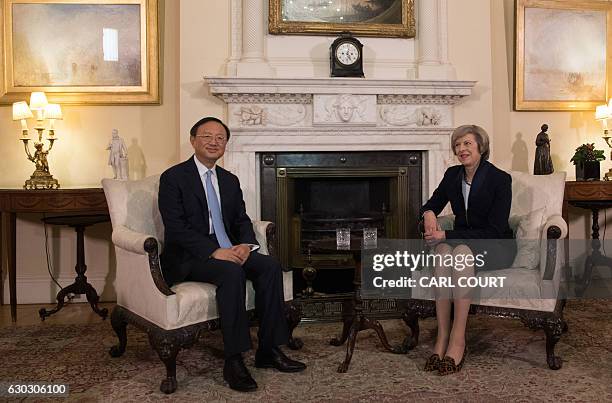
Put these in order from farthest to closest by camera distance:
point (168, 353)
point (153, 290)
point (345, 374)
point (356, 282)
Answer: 1. point (356, 282)
2. point (345, 374)
3. point (153, 290)
4. point (168, 353)

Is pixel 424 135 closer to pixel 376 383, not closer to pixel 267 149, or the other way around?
pixel 267 149

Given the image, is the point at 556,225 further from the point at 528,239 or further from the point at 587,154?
the point at 587,154

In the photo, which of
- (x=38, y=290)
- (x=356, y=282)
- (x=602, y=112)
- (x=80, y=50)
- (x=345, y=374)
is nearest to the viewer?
(x=345, y=374)

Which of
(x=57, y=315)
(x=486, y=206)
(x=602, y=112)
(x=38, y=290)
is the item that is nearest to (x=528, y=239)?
(x=486, y=206)

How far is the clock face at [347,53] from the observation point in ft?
14.8

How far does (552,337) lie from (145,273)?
6.92ft

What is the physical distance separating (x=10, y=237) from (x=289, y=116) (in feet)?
7.52

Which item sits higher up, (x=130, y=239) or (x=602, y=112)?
(x=602, y=112)

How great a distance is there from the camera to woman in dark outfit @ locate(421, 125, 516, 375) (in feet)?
9.68

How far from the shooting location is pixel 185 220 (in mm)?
3084

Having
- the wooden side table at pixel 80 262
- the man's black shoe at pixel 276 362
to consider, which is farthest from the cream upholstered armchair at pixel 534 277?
the wooden side table at pixel 80 262

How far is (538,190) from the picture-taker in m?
3.45

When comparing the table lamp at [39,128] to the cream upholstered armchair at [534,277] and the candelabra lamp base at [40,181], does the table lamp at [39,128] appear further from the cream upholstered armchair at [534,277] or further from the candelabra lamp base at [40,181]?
the cream upholstered armchair at [534,277]

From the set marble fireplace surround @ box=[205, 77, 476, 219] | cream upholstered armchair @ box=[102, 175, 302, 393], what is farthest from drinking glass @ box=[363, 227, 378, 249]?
marble fireplace surround @ box=[205, 77, 476, 219]
